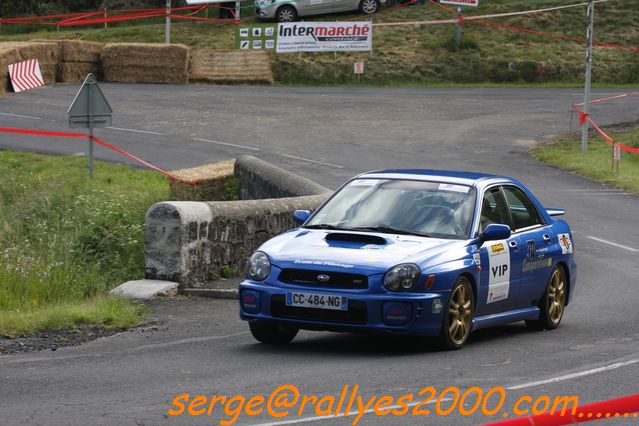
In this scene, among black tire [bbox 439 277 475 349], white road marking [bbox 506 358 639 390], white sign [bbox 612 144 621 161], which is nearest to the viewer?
white road marking [bbox 506 358 639 390]

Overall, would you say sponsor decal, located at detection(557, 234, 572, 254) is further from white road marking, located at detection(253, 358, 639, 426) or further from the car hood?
white road marking, located at detection(253, 358, 639, 426)

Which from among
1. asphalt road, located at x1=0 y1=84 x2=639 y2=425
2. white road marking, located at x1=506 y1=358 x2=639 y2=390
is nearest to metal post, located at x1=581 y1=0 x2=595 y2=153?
asphalt road, located at x1=0 y1=84 x2=639 y2=425

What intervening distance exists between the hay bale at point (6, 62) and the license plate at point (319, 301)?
29.3 meters

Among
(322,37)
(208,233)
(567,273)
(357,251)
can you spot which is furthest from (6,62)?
(357,251)

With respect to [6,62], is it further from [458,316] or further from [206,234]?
[458,316]

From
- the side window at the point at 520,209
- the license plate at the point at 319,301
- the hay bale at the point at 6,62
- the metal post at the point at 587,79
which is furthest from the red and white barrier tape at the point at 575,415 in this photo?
the hay bale at the point at 6,62

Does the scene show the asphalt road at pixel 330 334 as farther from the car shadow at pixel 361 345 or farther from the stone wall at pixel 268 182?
the stone wall at pixel 268 182

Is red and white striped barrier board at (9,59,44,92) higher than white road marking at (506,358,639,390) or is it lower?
higher

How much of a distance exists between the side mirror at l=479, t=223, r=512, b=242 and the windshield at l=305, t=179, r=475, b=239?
0.15 metres

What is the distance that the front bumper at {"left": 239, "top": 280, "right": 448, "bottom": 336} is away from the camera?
9867 millimetres

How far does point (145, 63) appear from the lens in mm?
42031

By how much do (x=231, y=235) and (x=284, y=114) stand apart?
21.7 m

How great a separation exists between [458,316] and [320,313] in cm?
118

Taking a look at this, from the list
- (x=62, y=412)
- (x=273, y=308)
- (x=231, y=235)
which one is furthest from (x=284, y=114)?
(x=62, y=412)
